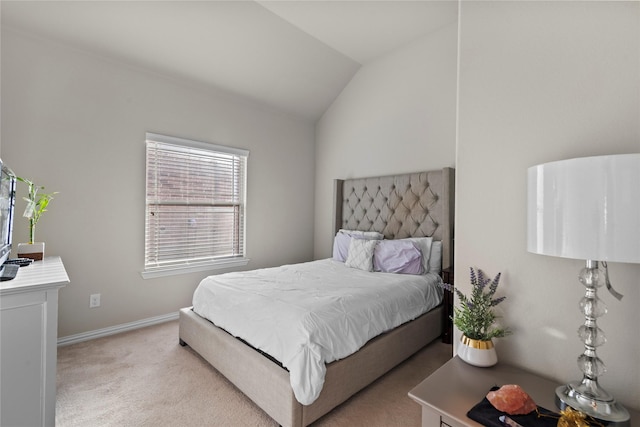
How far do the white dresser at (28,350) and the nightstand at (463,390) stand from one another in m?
1.70

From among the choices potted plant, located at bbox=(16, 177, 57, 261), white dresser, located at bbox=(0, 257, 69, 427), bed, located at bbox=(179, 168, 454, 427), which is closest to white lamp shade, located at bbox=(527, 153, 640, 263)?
bed, located at bbox=(179, 168, 454, 427)

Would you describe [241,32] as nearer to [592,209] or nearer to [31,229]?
[31,229]

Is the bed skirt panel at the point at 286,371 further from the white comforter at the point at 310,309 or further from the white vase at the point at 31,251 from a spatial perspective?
the white vase at the point at 31,251

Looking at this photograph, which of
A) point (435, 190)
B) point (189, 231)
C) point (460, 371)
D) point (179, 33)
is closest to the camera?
point (460, 371)

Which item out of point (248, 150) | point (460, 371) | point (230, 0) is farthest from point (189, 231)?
point (460, 371)

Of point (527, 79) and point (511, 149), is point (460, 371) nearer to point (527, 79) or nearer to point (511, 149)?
point (511, 149)

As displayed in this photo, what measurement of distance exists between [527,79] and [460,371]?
4.08 feet

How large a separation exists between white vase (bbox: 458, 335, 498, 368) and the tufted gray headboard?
67.5 inches

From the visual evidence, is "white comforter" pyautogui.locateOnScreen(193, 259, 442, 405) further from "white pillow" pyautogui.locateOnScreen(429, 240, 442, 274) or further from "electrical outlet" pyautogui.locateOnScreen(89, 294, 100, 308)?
"electrical outlet" pyautogui.locateOnScreen(89, 294, 100, 308)

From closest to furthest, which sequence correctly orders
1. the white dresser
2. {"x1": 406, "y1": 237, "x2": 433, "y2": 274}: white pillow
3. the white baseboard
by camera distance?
the white dresser → the white baseboard → {"x1": 406, "y1": 237, "x2": 433, "y2": 274}: white pillow

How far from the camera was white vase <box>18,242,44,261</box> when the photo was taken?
80.5 inches

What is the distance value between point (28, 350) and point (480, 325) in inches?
80.9

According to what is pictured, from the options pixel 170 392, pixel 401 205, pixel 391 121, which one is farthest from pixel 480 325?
pixel 391 121

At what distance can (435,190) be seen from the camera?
3.03 m
